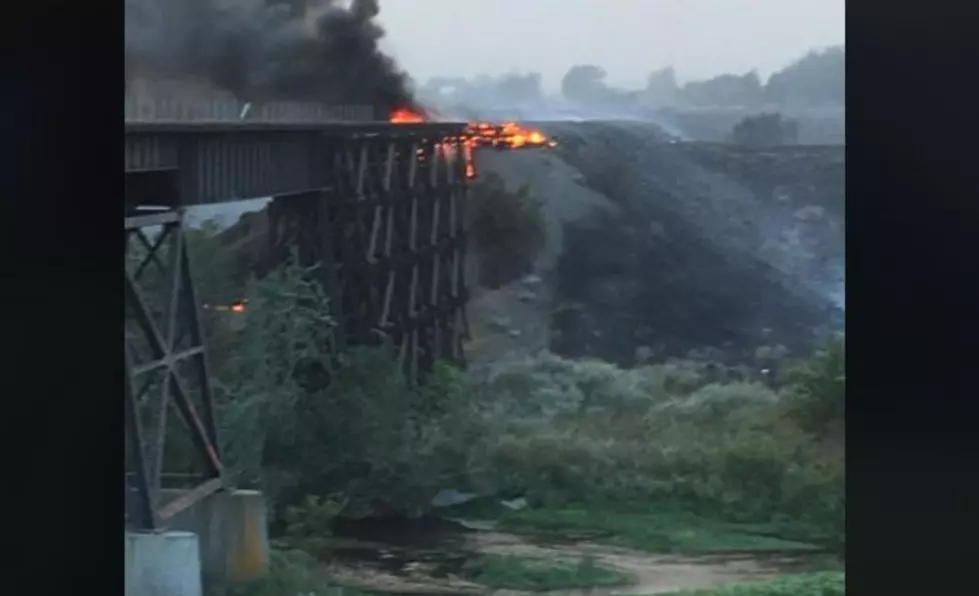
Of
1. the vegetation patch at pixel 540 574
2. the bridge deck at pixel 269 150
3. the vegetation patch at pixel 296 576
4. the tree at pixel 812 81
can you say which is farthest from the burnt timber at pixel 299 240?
the tree at pixel 812 81

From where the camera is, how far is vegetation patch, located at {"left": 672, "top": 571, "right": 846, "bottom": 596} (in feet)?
4.23

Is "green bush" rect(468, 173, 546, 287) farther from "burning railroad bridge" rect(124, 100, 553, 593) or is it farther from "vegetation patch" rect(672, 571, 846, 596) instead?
"vegetation patch" rect(672, 571, 846, 596)

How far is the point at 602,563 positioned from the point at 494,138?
521 mm

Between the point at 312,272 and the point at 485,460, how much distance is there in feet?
1.01

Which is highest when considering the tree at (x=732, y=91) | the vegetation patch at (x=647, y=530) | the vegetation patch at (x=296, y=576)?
the tree at (x=732, y=91)

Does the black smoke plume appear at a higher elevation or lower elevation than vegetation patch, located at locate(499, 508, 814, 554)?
higher

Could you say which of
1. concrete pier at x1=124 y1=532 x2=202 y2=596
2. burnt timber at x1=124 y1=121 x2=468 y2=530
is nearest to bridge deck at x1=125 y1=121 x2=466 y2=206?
burnt timber at x1=124 y1=121 x2=468 y2=530

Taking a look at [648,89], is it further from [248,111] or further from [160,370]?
[160,370]

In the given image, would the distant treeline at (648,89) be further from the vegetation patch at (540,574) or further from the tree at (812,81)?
the vegetation patch at (540,574)

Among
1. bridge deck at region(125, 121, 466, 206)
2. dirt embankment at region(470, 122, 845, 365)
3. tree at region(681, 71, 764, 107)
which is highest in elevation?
tree at region(681, 71, 764, 107)

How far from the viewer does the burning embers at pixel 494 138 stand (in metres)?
1.37
